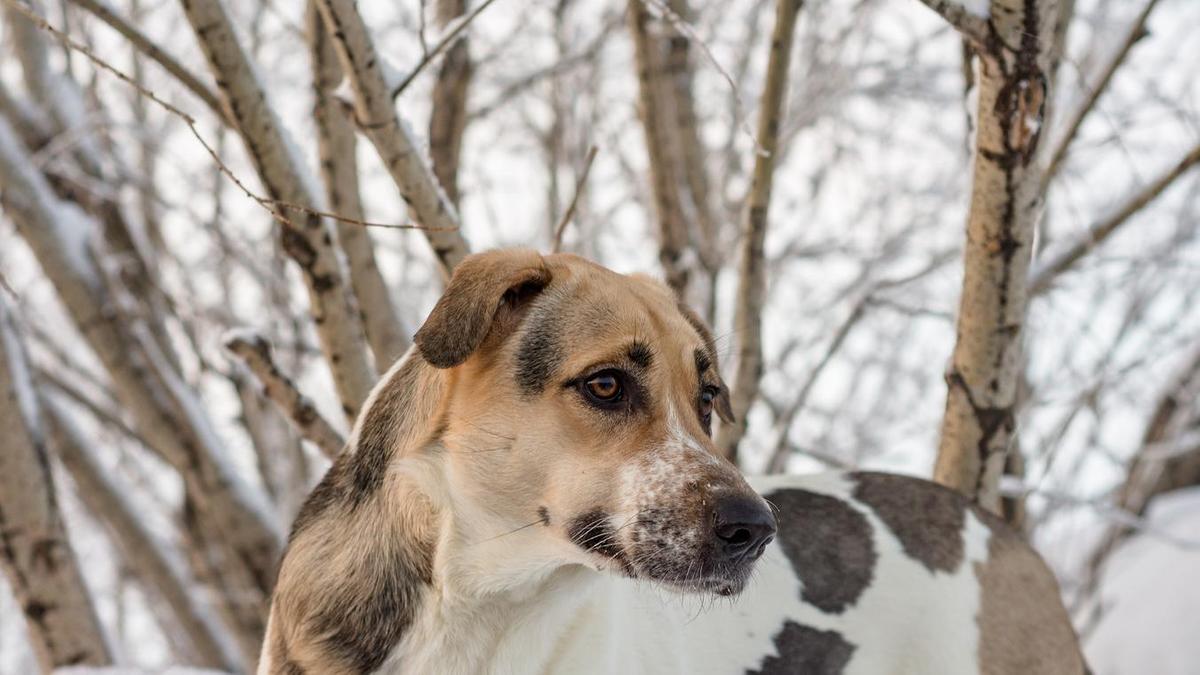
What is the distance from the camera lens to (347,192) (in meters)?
4.05

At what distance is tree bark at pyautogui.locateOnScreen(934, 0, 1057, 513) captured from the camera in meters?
2.87

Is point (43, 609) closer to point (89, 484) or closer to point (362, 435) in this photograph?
point (89, 484)

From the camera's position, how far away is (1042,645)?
331 centimetres

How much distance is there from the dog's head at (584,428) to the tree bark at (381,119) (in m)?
0.38

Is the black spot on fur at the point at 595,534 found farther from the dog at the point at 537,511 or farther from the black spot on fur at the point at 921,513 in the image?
the black spot on fur at the point at 921,513

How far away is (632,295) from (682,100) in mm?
3521

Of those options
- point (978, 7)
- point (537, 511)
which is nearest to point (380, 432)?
point (537, 511)

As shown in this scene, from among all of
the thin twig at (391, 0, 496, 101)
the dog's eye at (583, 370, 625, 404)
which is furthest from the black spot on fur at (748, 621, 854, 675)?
the thin twig at (391, 0, 496, 101)

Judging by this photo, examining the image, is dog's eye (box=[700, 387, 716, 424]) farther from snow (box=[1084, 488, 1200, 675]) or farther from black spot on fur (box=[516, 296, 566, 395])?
snow (box=[1084, 488, 1200, 675])

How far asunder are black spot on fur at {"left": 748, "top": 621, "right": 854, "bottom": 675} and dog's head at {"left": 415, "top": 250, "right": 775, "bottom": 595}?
2.02 ft

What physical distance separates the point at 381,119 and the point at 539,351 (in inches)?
37.1

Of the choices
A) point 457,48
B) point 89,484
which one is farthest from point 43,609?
point 457,48

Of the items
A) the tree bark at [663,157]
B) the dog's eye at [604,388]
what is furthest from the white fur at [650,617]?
the tree bark at [663,157]

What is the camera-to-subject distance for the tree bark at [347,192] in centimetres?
397
